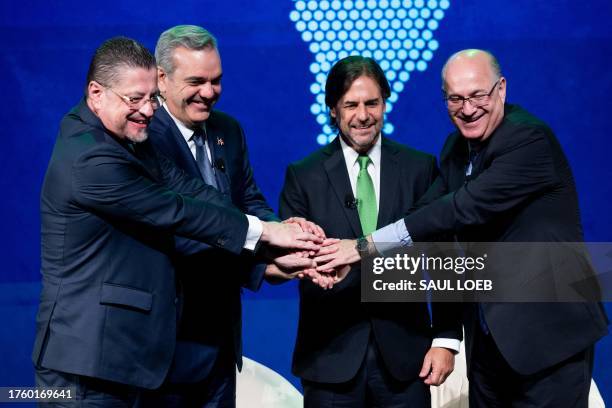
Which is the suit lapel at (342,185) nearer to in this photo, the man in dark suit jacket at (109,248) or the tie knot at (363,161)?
the tie knot at (363,161)

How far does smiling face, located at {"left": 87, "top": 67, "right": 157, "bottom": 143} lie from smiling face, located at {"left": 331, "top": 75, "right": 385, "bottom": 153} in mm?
709

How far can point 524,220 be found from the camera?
2678 millimetres

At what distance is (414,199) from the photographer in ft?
9.36

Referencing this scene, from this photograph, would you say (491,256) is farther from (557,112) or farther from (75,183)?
(557,112)

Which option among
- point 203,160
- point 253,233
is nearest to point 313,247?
point 253,233

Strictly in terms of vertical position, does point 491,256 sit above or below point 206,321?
above

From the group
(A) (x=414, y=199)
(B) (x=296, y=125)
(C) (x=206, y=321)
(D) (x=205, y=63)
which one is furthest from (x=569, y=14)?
(C) (x=206, y=321)

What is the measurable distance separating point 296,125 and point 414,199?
65.9 inches

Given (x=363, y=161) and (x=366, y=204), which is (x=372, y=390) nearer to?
(x=366, y=204)

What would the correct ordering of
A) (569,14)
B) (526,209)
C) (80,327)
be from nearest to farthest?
(80,327)
(526,209)
(569,14)

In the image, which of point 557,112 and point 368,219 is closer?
point 368,219

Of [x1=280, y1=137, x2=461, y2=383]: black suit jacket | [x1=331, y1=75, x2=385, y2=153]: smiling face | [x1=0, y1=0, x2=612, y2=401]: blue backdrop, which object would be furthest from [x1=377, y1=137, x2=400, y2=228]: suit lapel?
[x1=0, y1=0, x2=612, y2=401]: blue backdrop

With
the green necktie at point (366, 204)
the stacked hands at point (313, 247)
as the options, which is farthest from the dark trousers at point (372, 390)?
the green necktie at point (366, 204)

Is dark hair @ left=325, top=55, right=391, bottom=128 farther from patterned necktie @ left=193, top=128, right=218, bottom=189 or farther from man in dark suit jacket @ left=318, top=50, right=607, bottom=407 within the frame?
patterned necktie @ left=193, top=128, right=218, bottom=189
